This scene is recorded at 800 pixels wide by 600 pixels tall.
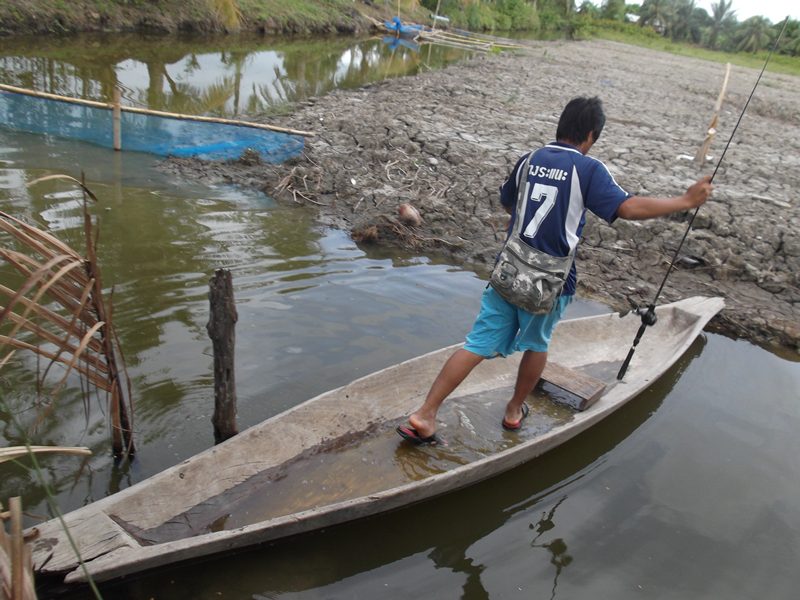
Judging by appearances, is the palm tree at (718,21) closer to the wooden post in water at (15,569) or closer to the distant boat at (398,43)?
the distant boat at (398,43)

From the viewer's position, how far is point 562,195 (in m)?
3.02

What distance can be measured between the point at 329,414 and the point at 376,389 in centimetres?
42

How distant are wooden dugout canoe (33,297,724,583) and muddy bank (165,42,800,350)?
215cm

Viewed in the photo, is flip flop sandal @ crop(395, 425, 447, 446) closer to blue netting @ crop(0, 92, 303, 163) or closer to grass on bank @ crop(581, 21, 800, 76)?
blue netting @ crop(0, 92, 303, 163)

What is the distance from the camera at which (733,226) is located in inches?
297

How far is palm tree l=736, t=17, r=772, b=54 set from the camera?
157 ft

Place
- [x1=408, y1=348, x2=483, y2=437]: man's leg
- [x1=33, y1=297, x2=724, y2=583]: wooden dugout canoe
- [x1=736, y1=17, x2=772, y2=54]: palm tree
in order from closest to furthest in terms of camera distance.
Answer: [x1=33, y1=297, x2=724, y2=583]: wooden dugout canoe, [x1=408, y1=348, x2=483, y2=437]: man's leg, [x1=736, y1=17, x2=772, y2=54]: palm tree

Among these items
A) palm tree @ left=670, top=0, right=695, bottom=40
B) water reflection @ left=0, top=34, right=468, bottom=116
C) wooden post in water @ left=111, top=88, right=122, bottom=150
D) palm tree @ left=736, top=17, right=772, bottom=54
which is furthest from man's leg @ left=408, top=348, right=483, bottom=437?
palm tree @ left=670, top=0, right=695, bottom=40

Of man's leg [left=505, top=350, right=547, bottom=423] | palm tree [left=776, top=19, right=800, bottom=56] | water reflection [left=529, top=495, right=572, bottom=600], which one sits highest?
palm tree [left=776, top=19, right=800, bottom=56]

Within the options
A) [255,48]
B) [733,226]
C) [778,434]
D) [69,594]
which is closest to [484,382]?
[778,434]

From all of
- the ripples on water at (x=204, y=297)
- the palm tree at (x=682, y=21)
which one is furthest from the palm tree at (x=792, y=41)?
the ripples on water at (x=204, y=297)

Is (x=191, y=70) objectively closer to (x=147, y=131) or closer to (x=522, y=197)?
(x=147, y=131)

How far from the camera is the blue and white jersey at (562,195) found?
2951 mm

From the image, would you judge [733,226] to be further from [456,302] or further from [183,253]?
[183,253]
